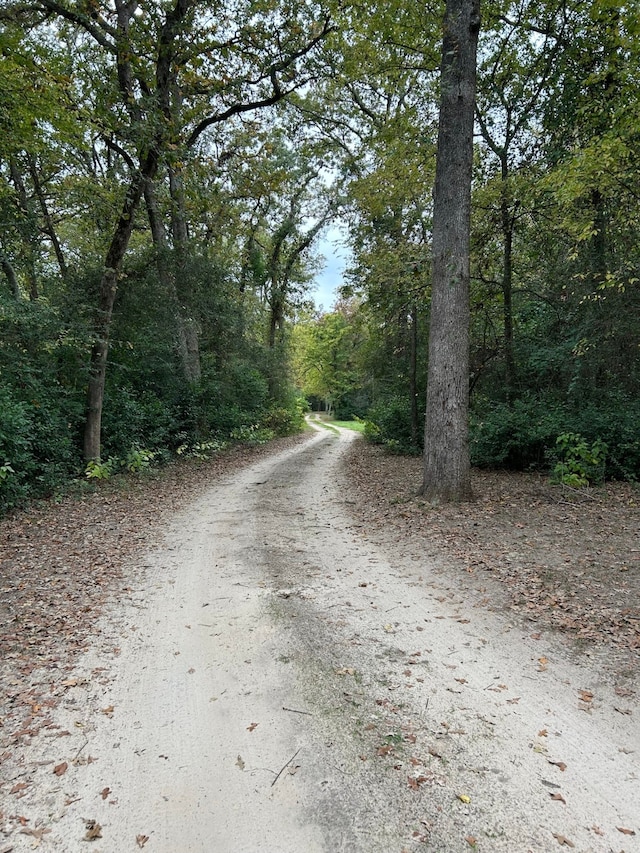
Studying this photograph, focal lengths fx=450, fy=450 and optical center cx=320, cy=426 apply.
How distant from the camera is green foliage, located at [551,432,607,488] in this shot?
7.89m

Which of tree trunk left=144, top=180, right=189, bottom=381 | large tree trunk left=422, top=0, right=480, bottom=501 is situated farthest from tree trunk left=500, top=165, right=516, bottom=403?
tree trunk left=144, top=180, right=189, bottom=381

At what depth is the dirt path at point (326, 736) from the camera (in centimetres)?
203

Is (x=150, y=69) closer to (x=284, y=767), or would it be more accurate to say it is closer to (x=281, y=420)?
Answer: (x=284, y=767)

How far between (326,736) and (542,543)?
158 inches

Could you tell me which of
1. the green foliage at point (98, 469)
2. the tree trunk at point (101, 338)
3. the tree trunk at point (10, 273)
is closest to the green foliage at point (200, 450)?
the green foliage at point (98, 469)

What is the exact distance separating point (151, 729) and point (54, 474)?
7.13m

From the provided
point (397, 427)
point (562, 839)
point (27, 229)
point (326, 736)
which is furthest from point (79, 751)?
point (397, 427)

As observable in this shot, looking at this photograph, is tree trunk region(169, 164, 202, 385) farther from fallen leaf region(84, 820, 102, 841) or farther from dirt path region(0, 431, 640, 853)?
fallen leaf region(84, 820, 102, 841)

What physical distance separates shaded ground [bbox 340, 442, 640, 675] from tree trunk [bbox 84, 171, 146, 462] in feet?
18.9

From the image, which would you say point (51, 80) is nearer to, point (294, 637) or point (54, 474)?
point (54, 474)

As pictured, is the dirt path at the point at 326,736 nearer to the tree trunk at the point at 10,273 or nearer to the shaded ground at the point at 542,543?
the shaded ground at the point at 542,543

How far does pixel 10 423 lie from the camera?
280 inches

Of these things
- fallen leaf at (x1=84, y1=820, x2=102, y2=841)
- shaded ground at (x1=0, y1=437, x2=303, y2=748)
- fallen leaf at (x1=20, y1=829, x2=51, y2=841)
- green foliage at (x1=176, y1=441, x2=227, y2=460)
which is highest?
green foliage at (x1=176, y1=441, x2=227, y2=460)

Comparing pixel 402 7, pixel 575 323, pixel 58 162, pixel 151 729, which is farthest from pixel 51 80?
pixel 575 323
